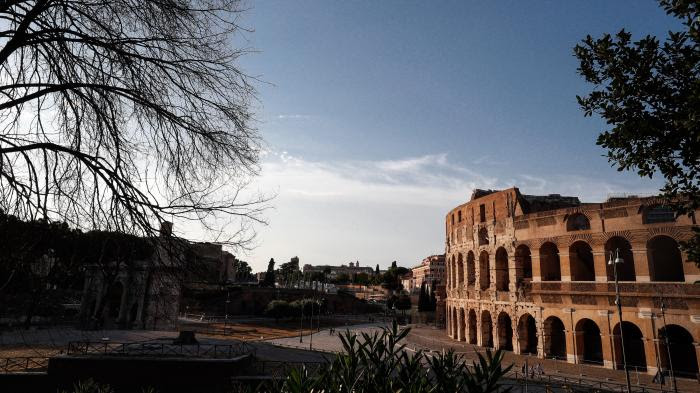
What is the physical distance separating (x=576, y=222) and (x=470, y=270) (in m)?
11.5

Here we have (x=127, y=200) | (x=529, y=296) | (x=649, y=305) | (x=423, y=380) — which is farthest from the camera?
(x=529, y=296)

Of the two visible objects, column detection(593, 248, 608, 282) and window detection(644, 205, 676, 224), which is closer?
window detection(644, 205, 676, 224)

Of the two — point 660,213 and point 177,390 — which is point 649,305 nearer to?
point 660,213

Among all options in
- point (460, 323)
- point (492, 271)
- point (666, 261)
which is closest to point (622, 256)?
point (666, 261)

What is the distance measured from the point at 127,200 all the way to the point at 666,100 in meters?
9.11

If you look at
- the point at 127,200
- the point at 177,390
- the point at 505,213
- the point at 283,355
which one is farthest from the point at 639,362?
the point at 127,200

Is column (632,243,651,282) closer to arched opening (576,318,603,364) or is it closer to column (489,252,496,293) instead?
arched opening (576,318,603,364)

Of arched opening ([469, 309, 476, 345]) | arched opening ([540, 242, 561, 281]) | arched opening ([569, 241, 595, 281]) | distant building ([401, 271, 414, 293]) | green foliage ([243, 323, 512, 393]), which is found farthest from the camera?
distant building ([401, 271, 414, 293])

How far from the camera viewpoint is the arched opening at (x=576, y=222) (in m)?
26.2

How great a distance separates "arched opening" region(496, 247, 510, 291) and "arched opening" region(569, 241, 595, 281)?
4.99 metres

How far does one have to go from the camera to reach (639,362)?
1009 inches

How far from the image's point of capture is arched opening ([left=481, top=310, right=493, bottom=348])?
1265 inches

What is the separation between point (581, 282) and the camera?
25.1 meters

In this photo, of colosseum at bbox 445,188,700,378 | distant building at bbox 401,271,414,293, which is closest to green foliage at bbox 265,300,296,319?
colosseum at bbox 445,188,700,378
